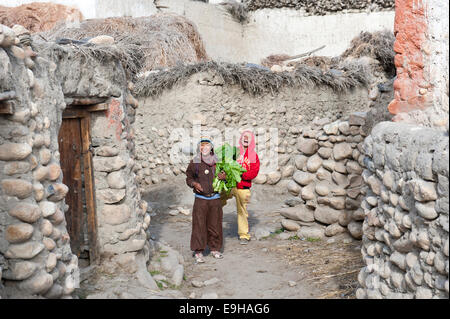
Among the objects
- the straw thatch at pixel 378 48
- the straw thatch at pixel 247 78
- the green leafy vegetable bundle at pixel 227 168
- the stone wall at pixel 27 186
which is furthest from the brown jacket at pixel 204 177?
the straw thatch at pixel 378 48

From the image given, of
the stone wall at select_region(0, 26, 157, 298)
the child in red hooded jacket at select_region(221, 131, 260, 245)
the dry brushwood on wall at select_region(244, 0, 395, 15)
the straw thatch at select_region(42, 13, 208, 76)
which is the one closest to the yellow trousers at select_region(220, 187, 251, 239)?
the child in red hooded jacket at select_region(221, 131, 260, 245)

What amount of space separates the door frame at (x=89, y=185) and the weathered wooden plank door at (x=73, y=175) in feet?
0.15

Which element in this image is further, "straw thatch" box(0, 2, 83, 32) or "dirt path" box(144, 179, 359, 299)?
"straw thatch" box(0, 2, 83, 32)

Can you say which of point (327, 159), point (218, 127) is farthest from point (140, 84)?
point (327, 159)

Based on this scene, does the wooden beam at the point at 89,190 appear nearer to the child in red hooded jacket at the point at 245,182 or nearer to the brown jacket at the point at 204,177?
the brown jacket at the point at 204,177

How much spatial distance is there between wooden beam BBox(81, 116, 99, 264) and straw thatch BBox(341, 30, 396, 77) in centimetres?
908

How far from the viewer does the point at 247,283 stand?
511cm

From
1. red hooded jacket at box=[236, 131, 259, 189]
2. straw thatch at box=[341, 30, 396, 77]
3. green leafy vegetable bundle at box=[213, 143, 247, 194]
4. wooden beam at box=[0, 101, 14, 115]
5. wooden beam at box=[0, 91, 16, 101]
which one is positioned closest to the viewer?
wooden beam at box=[0, 91, 16, 101]

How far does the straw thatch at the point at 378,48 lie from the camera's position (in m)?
11.8

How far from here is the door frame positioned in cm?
464

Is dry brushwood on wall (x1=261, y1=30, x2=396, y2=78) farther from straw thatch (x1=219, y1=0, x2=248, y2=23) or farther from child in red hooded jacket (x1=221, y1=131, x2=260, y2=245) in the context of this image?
child in red hooded jacket (x1=221, y1=131, x2=260, y2=245)

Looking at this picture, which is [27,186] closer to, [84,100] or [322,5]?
[84,100]

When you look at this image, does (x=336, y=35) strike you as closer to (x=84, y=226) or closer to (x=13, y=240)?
(x=84, y=226)

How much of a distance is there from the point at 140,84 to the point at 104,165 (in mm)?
4958
